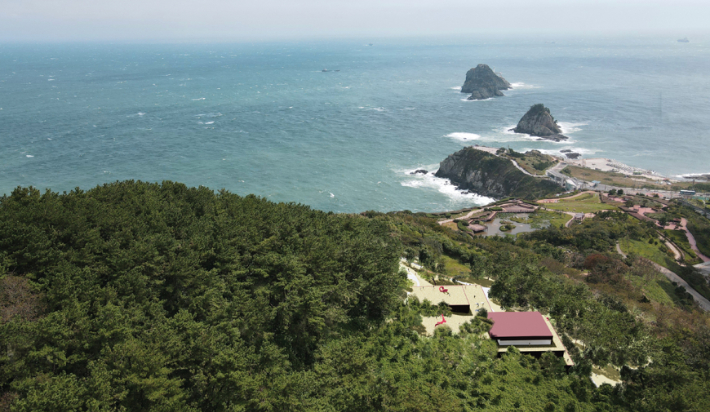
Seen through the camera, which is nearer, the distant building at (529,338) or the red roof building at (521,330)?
the distant building at (529,338)

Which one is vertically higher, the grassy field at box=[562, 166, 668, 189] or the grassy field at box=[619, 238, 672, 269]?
the grassy field at box=[562, 166, 668, 189]

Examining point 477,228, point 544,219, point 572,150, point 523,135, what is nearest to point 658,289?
point 477,228

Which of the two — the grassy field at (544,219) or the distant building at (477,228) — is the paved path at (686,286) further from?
the distant building at (477,228)

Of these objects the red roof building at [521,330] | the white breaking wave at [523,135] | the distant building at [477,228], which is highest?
the white breaking wave at [523,135]

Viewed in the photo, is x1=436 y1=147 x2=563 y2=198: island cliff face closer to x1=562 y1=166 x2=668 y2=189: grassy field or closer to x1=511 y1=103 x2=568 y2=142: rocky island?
x1=562 y1=166 x2=668 y2=189: grassy field

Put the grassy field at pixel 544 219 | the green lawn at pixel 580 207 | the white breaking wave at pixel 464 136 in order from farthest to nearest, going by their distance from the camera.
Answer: the white breaking wave at pixel 464 136 → the green lawn at pixel 580 207 → the grassy field at pixel 544 219

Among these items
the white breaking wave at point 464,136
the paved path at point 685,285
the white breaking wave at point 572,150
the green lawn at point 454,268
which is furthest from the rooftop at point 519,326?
the white breaking wave at point 464,136

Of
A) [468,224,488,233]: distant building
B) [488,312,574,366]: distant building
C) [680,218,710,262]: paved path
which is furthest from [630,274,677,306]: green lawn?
[488,312,574,366]: distant building
